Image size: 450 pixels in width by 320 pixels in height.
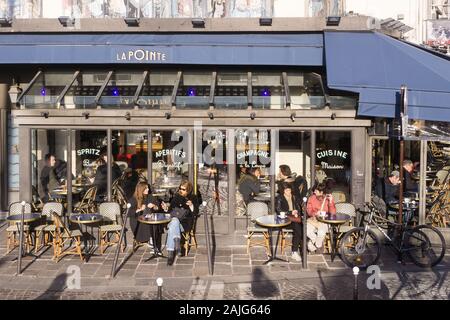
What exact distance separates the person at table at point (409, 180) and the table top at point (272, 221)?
3.05 meters

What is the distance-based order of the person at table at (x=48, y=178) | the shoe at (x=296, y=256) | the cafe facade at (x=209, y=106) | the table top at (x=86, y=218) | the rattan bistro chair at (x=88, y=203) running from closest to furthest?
1. the shoe at (x=296, y=256)
2. the table top at (x=86, y=218)
3. the cafe facade at (x=209, y=106)
4. the rattan bistro chair at (x=88, y=203)
5. the person at table at (x=48, y=178)

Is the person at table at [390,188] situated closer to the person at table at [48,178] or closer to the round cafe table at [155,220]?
the round cafe table at [155,220]

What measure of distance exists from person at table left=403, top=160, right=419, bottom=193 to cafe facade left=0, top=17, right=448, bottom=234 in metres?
0.77

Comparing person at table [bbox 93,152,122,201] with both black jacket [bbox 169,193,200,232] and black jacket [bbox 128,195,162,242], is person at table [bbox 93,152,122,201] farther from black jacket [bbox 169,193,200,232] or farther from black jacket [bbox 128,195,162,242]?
black jacket [bbox 169,193,200,232]

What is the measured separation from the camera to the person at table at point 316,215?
34.3ft

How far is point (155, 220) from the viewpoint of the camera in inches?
401

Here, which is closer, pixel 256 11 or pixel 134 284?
pixel 134 284

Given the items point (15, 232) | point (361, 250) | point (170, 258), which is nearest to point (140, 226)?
point (170, 258)

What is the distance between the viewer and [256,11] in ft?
41.2

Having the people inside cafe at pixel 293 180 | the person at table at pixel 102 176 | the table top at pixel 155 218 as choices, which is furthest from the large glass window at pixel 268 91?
the person at table at pixel 102 176

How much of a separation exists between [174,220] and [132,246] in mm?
1629
